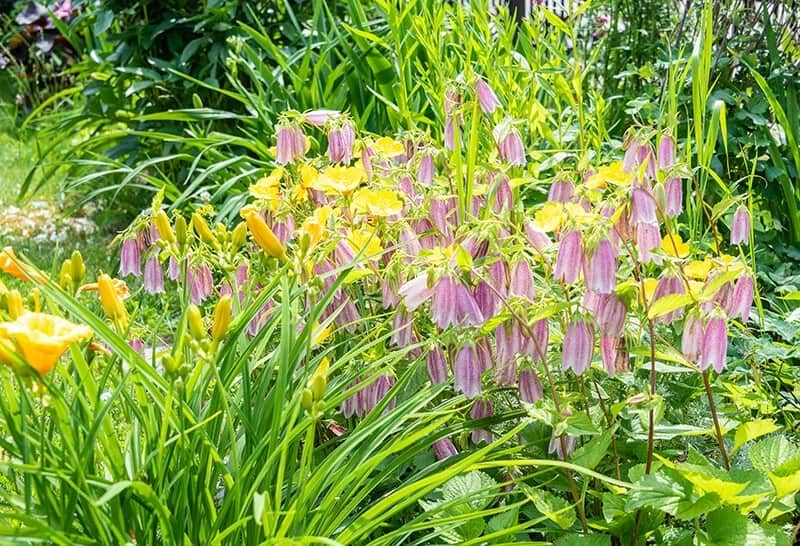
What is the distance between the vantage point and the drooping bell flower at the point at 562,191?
2.05m

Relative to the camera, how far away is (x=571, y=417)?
1713 mm

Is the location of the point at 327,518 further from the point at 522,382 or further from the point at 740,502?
the point at 740,502

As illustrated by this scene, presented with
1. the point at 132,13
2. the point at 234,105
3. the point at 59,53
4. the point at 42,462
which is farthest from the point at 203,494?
the point at 59,53

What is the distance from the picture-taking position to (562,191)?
2.06 meters

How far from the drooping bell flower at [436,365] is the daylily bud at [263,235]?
320 millimetres

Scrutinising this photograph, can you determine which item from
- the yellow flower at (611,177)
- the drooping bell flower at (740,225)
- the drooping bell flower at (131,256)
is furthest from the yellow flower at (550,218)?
the drooping bell flower at (131,256)

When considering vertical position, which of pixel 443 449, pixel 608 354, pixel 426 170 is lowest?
pixel 443 449

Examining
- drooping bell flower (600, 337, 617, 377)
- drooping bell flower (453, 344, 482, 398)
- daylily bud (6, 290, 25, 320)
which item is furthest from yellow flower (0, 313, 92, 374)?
drooping bell flower (600, 337, 617, 377)

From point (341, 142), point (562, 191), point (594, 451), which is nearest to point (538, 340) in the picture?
point (594, 451)

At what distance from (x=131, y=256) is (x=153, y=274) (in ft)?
0.19

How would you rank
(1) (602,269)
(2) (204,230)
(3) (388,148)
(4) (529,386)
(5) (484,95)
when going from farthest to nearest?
(3) (388,148) → (5) (484,95) → (2) (204,230) → (4) (529,386) → (1) (602,269)

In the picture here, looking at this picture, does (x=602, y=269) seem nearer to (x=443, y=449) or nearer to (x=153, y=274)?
(x=443, y=449)

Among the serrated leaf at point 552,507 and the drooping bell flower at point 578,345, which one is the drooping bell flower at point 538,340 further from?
the serrated leaf at point 552,507

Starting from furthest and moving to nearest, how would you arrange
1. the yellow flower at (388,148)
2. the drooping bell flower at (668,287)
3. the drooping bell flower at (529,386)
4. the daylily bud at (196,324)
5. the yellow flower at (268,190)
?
the yellow flower at (388,148), the yellow flower at (268,190), the drooping bell flower at (529,386), the drooping bell flower at (668,287), the daylily bud at (196,324)
